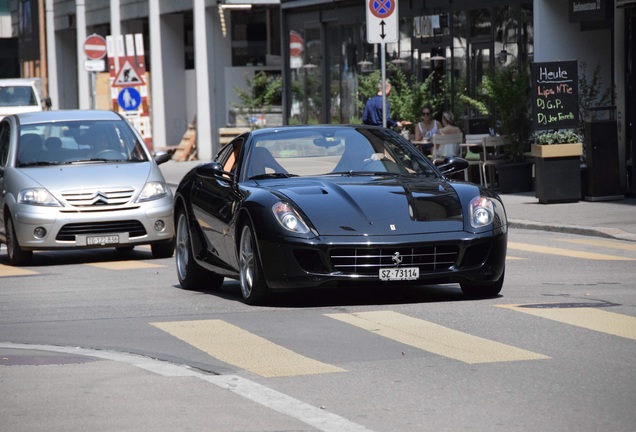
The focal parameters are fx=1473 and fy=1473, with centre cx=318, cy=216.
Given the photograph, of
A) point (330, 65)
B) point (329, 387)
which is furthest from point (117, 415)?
point (330, 65)

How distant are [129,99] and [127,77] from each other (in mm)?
478

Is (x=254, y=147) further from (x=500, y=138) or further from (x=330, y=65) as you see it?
(x=330, y=65)

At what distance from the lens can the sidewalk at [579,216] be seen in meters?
17.9

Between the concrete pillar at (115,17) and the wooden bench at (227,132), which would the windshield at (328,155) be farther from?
the concrete pillar at (115,17)

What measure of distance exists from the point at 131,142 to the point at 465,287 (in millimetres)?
7179

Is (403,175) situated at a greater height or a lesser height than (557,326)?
greater

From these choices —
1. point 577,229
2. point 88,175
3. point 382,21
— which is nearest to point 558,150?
point 382,21

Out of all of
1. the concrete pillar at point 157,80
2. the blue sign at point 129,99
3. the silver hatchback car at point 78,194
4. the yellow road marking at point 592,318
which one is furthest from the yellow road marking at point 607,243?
the concrete pillar at point 157,80

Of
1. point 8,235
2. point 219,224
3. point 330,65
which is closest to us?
point 219,224

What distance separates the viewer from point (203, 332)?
32.1 feet

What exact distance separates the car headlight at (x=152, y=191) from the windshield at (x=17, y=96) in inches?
957

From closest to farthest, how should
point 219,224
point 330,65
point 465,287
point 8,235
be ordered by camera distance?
point 465,287
point 219,224
point 8,235
point 330,65

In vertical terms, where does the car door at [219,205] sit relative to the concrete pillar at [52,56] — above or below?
below

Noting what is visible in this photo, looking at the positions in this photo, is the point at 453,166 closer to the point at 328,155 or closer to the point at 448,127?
the point at 328,155
